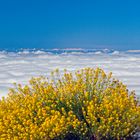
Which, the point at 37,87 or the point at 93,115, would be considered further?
the point at 37,87

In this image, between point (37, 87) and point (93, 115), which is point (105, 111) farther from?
point (37, 87)

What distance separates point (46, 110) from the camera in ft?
17.9

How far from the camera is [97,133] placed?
5367mm

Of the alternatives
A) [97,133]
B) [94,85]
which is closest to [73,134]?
[97,133]

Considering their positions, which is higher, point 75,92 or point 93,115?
point 75,92

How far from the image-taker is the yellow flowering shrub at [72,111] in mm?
5258

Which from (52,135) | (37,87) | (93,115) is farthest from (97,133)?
(37,87)

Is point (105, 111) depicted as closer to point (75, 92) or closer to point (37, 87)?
point (75, 92)

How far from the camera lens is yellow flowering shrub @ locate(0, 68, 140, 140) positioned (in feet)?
17.3

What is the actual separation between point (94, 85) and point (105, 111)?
47cm

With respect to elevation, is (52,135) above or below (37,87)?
below

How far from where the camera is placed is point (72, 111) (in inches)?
217

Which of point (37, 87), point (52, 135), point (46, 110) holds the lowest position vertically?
point (52, 135)

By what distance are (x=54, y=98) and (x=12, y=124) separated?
0.64m
